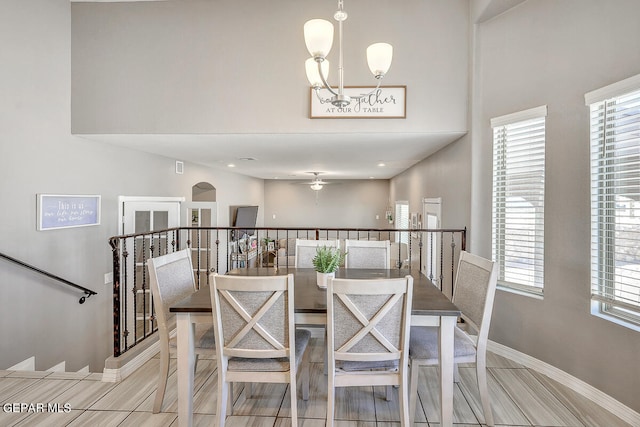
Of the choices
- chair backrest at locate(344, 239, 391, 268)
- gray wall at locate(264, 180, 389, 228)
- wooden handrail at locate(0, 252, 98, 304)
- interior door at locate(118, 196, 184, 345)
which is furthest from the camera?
gray wall at locate(264, 180, 389, 228)

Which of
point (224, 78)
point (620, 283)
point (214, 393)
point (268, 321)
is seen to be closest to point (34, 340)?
point (214, 393)

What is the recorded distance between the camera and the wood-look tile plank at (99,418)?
77.1 inches

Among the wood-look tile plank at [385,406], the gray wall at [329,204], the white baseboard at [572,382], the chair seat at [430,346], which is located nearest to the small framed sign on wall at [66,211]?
the wood-look tile plank at [385,406]

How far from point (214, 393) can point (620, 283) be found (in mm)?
2835

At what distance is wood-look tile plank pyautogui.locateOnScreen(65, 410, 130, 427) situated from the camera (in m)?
1.96

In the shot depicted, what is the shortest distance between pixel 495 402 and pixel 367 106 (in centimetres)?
264

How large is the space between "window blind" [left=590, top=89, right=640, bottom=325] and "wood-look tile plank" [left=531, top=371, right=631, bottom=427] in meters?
0.64

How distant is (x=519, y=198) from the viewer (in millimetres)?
2830

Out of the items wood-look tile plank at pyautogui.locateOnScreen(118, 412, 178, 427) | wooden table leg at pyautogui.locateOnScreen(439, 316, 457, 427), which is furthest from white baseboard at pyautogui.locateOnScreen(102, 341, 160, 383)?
wooden table leg at pyautogui.locateOnScreen(439, 316, 457, 427)

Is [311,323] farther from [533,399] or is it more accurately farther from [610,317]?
[610,317]

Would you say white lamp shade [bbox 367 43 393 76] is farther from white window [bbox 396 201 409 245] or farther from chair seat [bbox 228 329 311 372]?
white window [bbox 396 201 409 245]

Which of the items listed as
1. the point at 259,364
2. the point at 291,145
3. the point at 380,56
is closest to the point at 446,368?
the point at 259,364

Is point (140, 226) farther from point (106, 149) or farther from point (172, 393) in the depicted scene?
point (172, 393)

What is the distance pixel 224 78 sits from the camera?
3244mm
